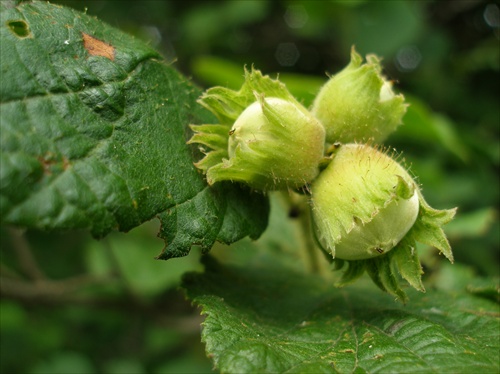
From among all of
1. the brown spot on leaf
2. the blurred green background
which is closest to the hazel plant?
the brown spot on leaf

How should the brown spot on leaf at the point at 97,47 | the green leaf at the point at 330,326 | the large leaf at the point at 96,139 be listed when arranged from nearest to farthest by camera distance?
1. the large leaf at the point at 96,139
2. the green leaf at the point at 330,326
3. the brown spot on leaf at the point at 97,47

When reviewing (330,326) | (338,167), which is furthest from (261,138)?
(330,326)

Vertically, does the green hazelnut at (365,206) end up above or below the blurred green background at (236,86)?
above

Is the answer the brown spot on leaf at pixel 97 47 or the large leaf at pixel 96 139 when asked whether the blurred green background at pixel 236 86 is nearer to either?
the large leaf at pixel 96 139

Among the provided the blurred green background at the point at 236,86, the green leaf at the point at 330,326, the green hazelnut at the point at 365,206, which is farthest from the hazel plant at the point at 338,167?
the blurred green background at the point at 236,86

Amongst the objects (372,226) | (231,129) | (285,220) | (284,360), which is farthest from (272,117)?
(285,220)

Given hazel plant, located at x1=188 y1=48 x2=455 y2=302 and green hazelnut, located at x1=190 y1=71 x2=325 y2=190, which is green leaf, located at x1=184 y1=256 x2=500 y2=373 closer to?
hazel plant, located at x1=188 y1=48 x2=455 y2=302

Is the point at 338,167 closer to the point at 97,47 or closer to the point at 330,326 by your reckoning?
the point at 330,326
